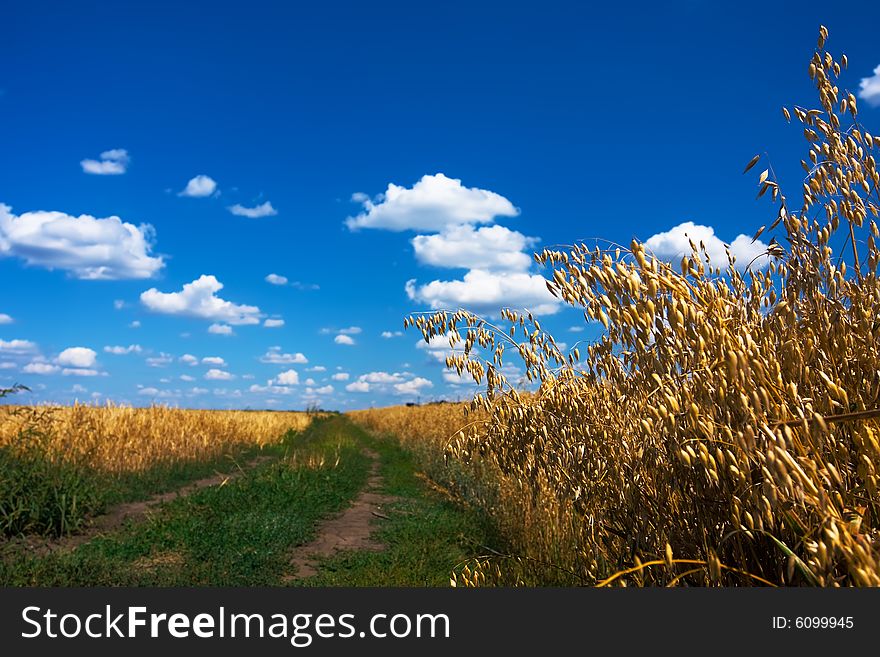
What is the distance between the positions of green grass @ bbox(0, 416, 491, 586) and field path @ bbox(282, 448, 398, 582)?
5.4 inches

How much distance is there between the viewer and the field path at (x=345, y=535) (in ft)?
26.0

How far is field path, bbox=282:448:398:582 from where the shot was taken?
7.93m

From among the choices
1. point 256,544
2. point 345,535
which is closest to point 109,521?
point 256,544

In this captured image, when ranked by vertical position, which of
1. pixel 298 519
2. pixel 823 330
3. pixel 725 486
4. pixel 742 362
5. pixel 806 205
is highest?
pixel 806 205

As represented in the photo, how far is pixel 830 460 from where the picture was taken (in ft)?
8.86

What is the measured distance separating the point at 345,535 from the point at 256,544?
1.51 m

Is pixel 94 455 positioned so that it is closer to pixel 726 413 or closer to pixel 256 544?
pixel 256 544

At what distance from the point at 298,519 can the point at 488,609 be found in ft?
25.4

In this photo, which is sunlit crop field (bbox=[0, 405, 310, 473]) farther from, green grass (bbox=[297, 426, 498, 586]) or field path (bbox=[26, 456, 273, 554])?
green grass (bbox=[297, 426, 498, 586])

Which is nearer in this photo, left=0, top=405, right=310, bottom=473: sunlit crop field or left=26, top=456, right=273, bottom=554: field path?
left=26, top=456, right=273, bottom=554: field path

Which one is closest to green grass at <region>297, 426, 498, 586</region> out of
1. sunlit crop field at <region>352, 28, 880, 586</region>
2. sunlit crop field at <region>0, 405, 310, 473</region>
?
sunlit crop field at <region>352, 28, 880, 586</region>

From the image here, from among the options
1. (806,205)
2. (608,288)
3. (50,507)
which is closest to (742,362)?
(608,288)

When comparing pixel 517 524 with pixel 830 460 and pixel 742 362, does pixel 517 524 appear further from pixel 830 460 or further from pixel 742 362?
pixel 742 362

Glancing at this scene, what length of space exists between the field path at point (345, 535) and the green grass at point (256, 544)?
0.14 meters
